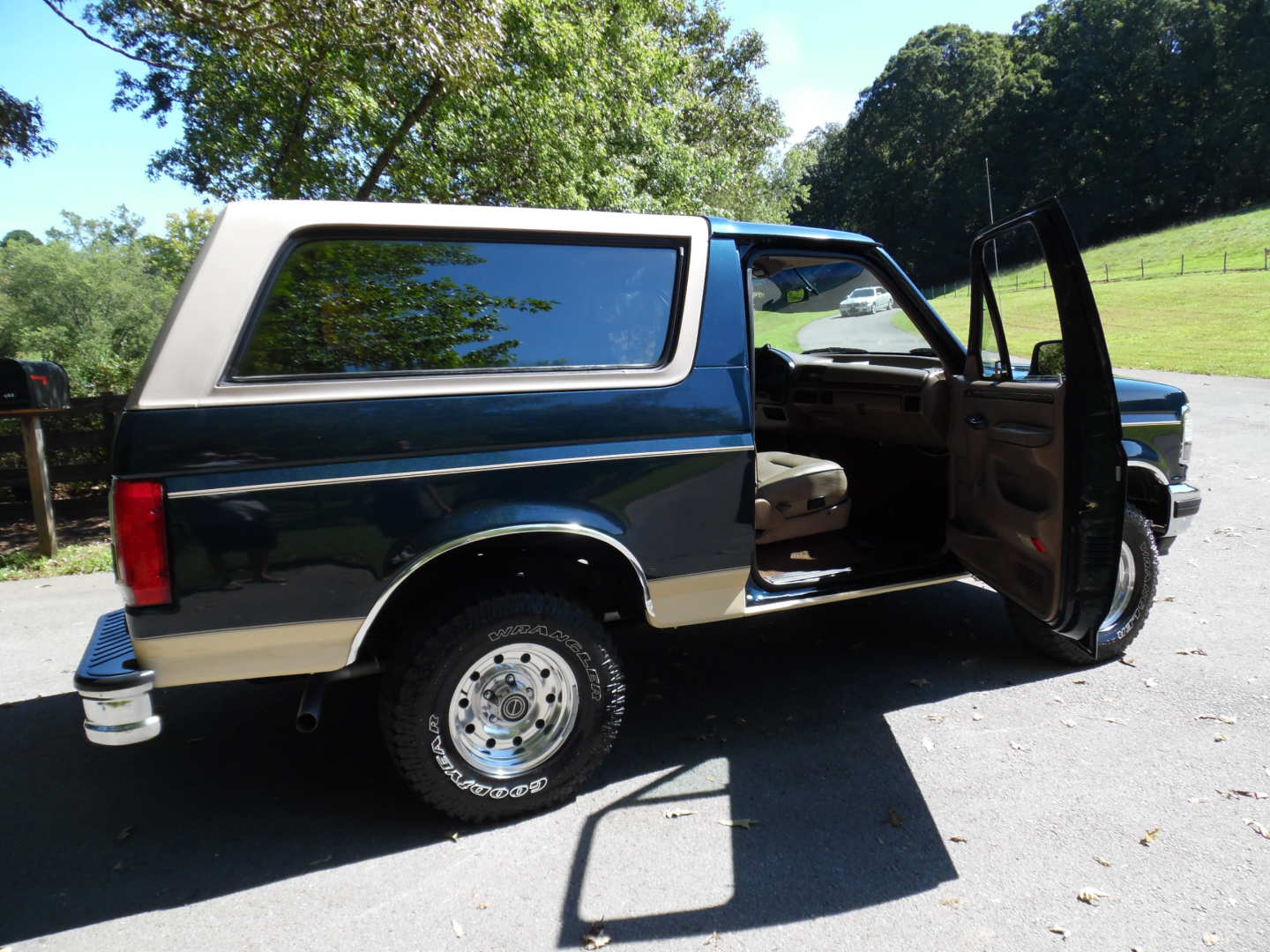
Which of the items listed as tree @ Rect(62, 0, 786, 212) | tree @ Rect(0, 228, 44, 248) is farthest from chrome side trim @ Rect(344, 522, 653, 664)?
tree @ Rect(0, 228, 44, 248)

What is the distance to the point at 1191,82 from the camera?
5984 cm

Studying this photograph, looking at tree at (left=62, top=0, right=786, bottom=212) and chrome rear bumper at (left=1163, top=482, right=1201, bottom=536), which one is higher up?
tree at (left=62, top=0, right=786, bottom=212)

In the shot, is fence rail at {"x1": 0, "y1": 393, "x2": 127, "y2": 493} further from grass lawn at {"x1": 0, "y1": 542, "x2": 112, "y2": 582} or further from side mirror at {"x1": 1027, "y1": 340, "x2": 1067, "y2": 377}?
side mirror at {"x1": 1027, "y1": 340, "x2": 1067, "y2": 377}

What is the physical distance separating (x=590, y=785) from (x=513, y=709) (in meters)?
0.54

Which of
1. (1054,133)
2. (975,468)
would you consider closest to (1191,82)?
(1054,133)

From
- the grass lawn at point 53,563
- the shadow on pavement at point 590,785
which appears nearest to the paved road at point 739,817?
the shadow on pavement at point 590,785

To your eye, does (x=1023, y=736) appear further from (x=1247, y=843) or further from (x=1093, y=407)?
(x=1093, y=407)

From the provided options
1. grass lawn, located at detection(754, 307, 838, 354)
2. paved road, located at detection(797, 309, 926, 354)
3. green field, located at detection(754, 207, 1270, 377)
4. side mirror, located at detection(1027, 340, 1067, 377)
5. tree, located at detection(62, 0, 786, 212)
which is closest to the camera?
side mirror, located at detection(1027, 340, 1067, 377)

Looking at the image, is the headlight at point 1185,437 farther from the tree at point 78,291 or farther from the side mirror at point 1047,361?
the tree at point 78,291

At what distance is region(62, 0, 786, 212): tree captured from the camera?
23.6 feet

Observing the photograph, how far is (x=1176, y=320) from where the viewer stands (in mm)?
24672

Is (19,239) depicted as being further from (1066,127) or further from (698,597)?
(1066,127)

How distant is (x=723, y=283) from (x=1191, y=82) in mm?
75709

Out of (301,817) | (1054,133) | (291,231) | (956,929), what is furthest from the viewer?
(1054,133)
